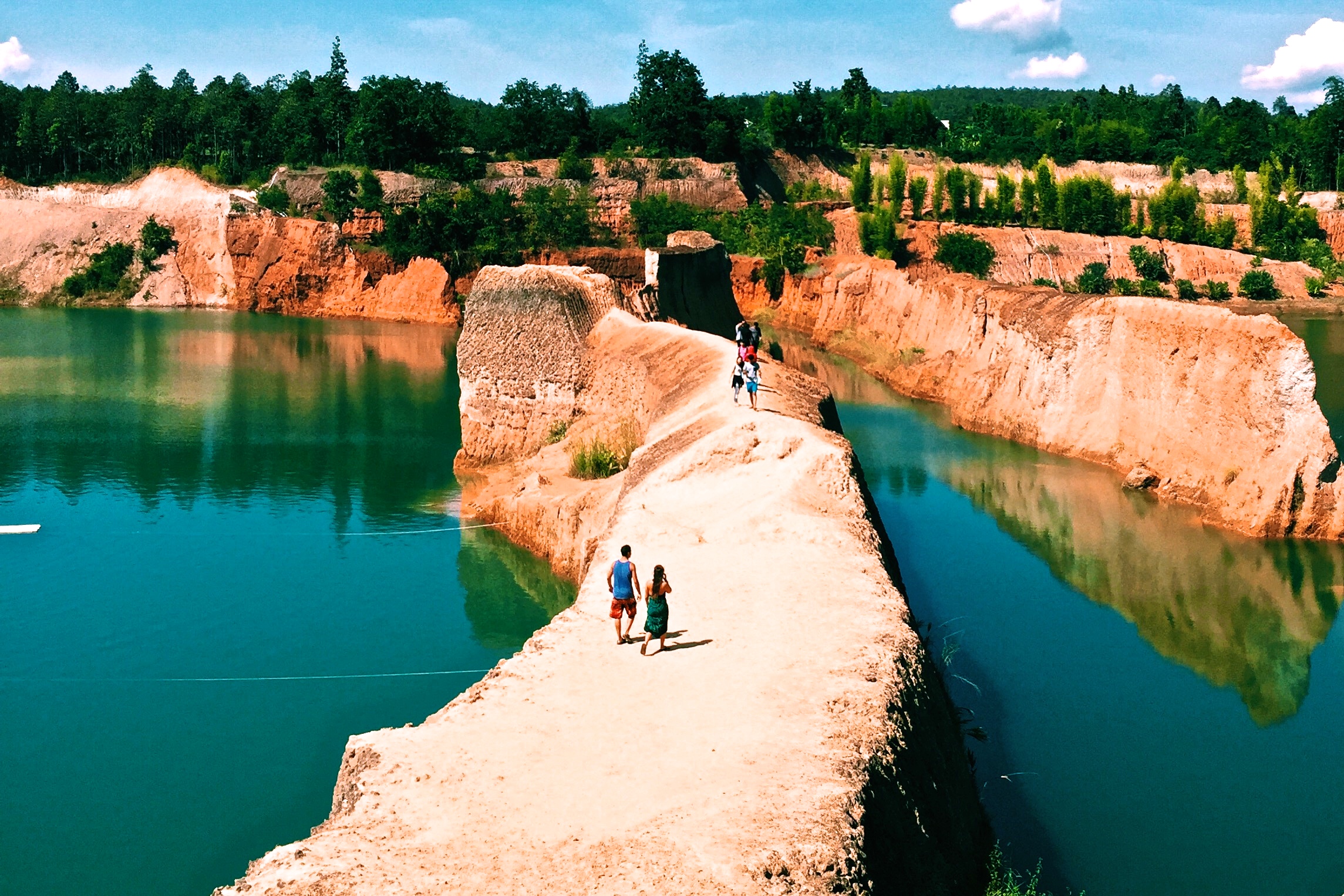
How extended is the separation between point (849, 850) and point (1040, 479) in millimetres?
26157

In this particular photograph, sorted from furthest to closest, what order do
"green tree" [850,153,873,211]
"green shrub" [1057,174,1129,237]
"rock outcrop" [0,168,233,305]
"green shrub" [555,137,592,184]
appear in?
"green tree" [850,153,873,211], "green shrub" [1057,174,1129,237], "green shrub" [555,137,592,184], "rock outcrop" [0,168,233,305]

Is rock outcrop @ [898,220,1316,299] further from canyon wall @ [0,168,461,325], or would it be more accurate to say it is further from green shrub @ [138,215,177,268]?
green shrub @ [138,215,177,268]

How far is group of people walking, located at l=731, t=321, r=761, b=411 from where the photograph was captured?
22266 millimetres

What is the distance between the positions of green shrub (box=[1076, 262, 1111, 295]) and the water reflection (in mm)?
53486

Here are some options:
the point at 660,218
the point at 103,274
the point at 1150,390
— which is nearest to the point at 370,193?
the point at 103,274

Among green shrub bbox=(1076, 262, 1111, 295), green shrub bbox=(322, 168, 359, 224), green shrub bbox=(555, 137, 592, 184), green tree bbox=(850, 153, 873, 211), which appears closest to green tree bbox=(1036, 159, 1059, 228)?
green shrub bbox=(1076, 262, 1111, 295)

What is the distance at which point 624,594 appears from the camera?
45.4ft

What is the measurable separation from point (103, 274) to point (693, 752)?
71405 millimetres

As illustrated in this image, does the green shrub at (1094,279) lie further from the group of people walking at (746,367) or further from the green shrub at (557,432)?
the group of people walking at (746,367)

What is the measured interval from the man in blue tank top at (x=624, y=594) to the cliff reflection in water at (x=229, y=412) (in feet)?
52.0

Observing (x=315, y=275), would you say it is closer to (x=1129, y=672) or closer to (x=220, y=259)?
(x=220, y=259)

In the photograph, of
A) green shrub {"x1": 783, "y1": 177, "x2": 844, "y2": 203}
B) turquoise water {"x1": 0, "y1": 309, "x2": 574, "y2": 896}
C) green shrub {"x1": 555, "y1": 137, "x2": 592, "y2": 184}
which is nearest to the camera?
turquoise water {"x1": 0, "y1": 309, "x2": 574, "y2": 896}

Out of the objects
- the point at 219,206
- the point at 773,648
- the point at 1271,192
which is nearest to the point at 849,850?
the point at 773,648

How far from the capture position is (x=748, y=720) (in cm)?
1138
